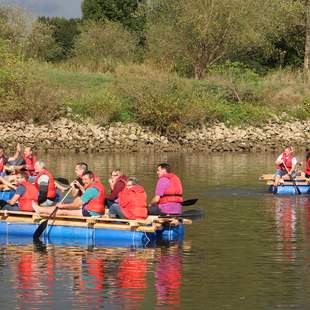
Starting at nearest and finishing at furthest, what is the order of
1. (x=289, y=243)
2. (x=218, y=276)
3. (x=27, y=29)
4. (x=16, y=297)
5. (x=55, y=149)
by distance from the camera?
(x=16, y=297), (x=218, y=276), (x=289, y=243), (x=55, y=149), (x=27, y=29)

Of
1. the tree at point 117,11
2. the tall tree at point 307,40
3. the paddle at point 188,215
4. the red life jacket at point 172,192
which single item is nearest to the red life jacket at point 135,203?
the paddle at point 188,215

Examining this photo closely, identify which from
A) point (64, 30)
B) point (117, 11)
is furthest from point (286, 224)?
point (64, 30)

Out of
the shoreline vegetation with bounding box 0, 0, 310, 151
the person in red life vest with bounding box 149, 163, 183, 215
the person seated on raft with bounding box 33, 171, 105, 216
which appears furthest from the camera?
the shoreline vegetation with bounding box 0, 0, 310, 151

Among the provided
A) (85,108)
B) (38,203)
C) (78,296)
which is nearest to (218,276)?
(78,296)

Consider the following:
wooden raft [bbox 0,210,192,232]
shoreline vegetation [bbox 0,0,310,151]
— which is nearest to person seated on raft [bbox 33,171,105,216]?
wooden raft [bbox 0,210,192,232]

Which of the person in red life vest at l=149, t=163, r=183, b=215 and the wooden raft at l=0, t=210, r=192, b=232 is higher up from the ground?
the person in red life vest at l=149, t=163, r=183, b=215

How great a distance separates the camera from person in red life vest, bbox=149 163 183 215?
2450 cm

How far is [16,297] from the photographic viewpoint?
59.1ft

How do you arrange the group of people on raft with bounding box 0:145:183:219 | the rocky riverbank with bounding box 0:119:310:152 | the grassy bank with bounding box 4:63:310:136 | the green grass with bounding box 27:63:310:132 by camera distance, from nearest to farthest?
the group of people on raft with bounding box 0:145:183:219
the rocky riverbank with bounding box 0:119:310:152
the grassy bank with bounding box 4:63:310:136
the green grass with bounding box 27:63:310:132

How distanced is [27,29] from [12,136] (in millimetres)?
20866

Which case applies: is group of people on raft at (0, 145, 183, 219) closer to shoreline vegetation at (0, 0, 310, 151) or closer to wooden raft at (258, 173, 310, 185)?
wooden raft at (258, 173, 310, 185)

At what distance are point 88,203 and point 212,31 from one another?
1839 inches

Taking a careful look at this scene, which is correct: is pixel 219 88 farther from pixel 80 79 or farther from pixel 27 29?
pixel 27 29

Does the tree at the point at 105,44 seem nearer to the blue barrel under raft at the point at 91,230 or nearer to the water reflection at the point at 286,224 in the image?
the water reflection at the point at 286,224
